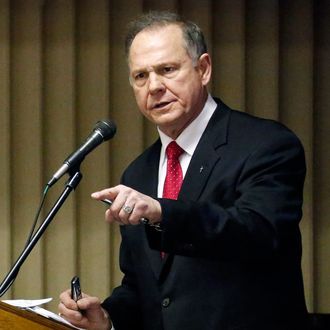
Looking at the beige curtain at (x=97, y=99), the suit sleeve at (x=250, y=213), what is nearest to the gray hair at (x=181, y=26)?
the suit sleeve at (x=250, y=213)

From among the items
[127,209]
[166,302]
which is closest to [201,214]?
[127,209]

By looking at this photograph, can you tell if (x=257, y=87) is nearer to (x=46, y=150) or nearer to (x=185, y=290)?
(x=46, y=150)

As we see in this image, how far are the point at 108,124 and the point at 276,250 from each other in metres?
0.43

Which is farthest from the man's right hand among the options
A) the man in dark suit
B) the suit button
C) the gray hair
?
the gray hair

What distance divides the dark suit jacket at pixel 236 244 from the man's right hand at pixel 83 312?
10 centimetres

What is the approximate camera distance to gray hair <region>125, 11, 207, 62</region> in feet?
6.12

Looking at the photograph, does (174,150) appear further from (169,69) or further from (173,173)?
(169,69)

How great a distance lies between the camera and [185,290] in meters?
1.76

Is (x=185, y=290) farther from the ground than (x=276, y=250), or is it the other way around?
(x=276, y=250)

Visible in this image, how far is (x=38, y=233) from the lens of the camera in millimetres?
1461

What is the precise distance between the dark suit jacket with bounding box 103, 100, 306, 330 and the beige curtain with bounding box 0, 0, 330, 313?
1111mm

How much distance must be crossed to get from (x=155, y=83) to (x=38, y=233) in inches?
20.6

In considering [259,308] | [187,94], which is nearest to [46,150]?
[187,94]

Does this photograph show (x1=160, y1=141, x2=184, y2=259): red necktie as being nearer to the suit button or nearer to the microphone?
the suit button
